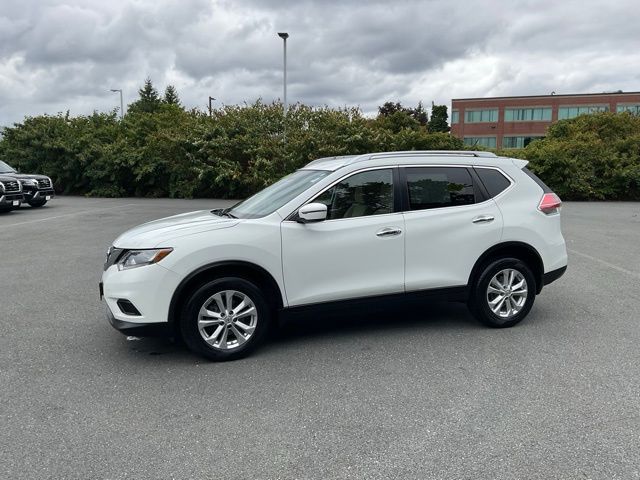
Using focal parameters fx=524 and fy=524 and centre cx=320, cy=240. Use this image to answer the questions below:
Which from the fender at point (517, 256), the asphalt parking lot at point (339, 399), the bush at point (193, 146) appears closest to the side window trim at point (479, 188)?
the fender at point (517, 256)

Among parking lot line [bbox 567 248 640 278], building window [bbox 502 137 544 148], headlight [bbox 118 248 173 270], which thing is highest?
building window [bbox 502 137 544 148]

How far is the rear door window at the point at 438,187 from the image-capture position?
195 inches

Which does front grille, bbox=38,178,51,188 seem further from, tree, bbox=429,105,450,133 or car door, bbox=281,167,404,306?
tree, bbox=429,105,450,133

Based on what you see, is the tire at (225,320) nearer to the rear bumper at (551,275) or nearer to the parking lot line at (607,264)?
the rear bumper at (551,275)

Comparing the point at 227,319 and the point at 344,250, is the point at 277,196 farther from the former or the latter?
the point at 227,319

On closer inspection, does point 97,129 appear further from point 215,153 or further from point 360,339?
point 360,339

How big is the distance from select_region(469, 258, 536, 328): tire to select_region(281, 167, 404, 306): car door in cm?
89

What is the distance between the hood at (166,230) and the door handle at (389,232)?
49.8 inches

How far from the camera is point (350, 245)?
15.0ft

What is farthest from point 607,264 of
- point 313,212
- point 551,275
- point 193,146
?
point 193,146

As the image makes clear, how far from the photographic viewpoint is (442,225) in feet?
16.1

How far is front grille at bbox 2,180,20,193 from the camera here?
652 inches

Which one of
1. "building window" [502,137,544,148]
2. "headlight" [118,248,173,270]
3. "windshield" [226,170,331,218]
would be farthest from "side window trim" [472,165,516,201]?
"building window" [502,137,544,148]

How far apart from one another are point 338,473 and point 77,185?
2594 centimetres
